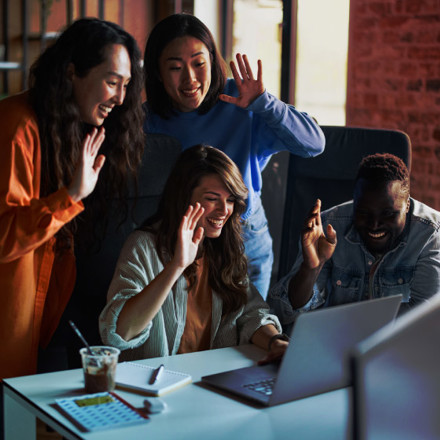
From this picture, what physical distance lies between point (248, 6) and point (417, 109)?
1253 mm

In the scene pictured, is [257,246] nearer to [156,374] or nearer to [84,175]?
[84,175]

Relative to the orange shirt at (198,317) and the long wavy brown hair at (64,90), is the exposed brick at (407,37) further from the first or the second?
the orange shirt at (198,317)

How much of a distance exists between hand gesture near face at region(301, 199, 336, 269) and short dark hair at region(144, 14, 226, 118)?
0.56 m

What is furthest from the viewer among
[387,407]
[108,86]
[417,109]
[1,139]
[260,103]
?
[417,109]

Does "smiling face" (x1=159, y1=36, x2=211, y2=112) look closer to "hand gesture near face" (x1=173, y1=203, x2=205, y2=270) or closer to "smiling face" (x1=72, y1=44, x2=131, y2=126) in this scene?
"smiling face" (x1=72, y1=44, x2=131, y2=126)

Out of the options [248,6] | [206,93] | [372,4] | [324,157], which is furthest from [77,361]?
[248,6]

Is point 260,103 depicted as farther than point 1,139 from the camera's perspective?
Yes

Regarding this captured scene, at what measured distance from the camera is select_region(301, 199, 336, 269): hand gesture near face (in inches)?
72.1

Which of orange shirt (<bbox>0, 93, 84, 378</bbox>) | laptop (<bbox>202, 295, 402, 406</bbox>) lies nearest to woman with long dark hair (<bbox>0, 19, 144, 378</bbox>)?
orange shirt (<bbox>0, 93, 84, 378</bbox>)

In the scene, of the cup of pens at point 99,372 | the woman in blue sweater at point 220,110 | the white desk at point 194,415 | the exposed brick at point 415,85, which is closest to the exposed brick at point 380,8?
the exposed brick at point 415,85

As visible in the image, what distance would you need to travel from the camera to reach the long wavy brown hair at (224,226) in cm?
184

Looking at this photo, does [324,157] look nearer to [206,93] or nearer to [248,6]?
[206,93]

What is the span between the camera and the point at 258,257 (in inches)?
91.4

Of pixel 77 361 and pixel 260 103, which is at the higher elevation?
pixel 260 103
